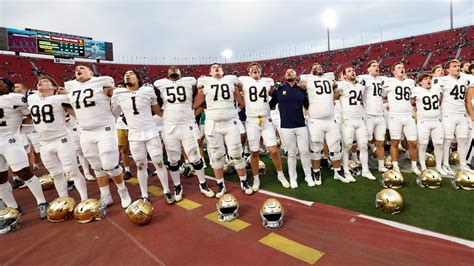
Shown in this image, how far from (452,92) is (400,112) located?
1.05 metres

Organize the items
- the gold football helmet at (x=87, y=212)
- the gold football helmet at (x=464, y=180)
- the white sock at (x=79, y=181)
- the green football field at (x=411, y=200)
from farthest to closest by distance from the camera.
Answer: the white sock at (x=79, y=181), the gold football helmet at (x=464, y=180), the gold football helmet at (x=87, y=212), the green football field at (x=411, y=200)

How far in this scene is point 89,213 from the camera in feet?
13.5

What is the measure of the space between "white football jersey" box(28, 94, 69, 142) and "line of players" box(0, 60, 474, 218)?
1 cm

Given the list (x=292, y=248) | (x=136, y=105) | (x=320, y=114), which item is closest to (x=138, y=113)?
(x=136, y=105)

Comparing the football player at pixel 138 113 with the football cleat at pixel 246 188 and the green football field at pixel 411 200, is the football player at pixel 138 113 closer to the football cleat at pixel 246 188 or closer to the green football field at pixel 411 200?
the football cleat at pixel 246 188

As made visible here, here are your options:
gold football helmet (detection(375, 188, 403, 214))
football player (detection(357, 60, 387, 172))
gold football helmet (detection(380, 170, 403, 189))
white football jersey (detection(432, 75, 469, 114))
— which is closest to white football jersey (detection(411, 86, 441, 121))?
white football jersey (detection(432, 75, 469, 114))

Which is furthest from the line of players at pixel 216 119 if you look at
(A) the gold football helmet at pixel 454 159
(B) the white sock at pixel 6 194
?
(A) the gold football helmet at pixel 454 159

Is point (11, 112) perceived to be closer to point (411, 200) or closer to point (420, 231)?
point (420, 231)

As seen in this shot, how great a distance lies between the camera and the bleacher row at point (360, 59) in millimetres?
33188

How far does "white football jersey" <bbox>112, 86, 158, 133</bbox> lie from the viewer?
4445mm

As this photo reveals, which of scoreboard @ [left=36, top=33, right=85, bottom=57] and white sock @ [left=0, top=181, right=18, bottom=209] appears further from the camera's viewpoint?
scoreboard @ [left=36, top=33, right=85, bottom=57]

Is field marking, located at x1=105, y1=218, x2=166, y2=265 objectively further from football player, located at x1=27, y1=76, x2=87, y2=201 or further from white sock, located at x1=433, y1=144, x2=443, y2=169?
white sock, located at x1=433, y1=144, x2=443, y2=169

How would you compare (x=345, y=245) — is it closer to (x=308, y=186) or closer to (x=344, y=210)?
(x=344, y=210)

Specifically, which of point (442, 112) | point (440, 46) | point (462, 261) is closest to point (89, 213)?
point (462, 261)
